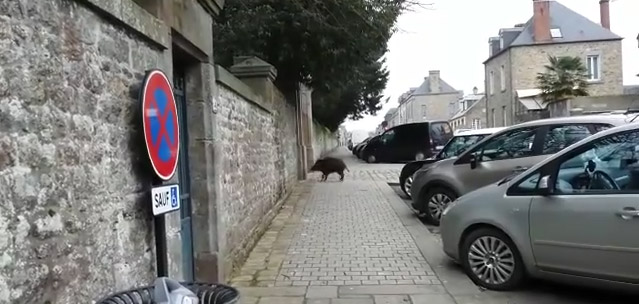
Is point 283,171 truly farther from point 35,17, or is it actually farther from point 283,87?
point 35,17

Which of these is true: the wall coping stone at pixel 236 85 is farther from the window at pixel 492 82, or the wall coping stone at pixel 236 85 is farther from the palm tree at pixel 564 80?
the window at pixel 492 82

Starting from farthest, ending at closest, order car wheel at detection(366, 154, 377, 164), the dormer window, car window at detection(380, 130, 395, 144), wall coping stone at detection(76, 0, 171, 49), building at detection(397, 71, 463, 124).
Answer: building at detection(397, 71, 463, 124) → the dormer window → car wheel at detection(366, 154, 377, 164) → car window at detection(380, 130, 395, 144) → wall coping stone at detection(76, 0, 171, 49)

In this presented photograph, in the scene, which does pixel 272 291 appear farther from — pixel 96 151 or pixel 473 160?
pixel 473 160

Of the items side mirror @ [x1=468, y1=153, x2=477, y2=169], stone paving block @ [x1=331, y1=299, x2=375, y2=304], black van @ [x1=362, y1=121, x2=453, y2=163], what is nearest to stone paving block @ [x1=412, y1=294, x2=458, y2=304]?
stone paving block @ [x1=331, y1=299, x2=375, y2=304]

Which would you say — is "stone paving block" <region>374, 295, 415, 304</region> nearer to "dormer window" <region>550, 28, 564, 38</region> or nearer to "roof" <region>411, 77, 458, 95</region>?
"dormer window" <region>550, 28, 564, 38</region>

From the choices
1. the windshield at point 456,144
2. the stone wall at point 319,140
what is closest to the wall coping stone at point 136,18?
the windshield at point 456,144

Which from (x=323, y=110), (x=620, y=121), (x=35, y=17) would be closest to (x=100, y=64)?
(x=35, y=17)

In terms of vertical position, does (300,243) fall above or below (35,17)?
below

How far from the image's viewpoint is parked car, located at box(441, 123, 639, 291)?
4.77 m

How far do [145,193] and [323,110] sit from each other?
1149 inches

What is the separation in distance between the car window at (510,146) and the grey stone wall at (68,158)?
639 centimetres

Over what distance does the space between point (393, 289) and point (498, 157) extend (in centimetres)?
383

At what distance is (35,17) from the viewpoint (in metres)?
2.53

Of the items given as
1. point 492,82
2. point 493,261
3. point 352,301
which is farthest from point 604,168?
point 492,82
